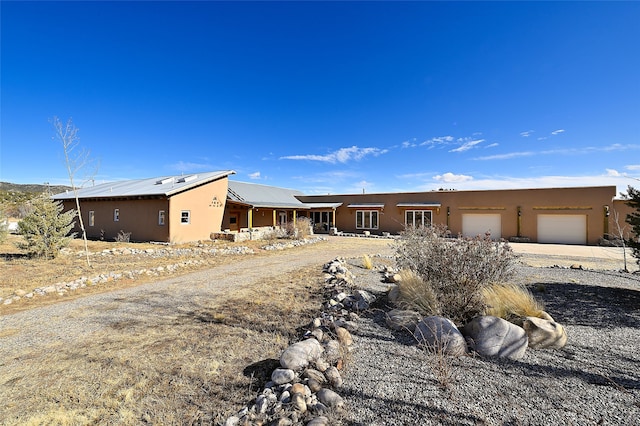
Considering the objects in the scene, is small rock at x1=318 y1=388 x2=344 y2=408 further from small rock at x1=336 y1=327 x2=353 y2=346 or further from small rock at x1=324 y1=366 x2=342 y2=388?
small rock at x1=336 y1=327 x2=353 y2=346

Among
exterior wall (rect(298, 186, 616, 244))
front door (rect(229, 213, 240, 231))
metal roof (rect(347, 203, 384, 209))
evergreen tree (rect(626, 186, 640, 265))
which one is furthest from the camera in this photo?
metal roof (rect(347, 203, 384, 209))

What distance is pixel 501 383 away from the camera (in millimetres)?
2943

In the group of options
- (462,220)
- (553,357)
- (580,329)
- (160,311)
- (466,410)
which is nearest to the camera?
(466,410)

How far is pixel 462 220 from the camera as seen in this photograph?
22156mm

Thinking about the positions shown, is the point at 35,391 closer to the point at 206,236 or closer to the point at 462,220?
the point at 206,236

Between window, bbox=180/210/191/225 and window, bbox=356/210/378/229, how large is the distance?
551 inches

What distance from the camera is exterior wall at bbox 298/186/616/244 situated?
18.6m

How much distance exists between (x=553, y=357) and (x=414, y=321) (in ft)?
5.38

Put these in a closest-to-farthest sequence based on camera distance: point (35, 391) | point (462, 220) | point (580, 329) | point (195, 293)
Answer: point (35, 391), point (580, 329), point (195, 293), point (462, 220)

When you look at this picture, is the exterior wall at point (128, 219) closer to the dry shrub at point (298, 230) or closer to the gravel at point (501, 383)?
the dry shrub at point (298, 230)

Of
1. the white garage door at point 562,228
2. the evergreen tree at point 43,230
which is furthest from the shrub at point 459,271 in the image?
the white garage door at point 562,228

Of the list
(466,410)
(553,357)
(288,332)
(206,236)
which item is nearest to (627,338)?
(553,357)

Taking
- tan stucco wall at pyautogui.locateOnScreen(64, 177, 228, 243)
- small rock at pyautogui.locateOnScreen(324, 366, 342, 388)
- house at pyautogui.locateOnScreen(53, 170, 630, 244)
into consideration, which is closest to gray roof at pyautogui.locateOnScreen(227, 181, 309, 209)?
house at pyautogui.locateOnScreen(53, 170, 630, 244)

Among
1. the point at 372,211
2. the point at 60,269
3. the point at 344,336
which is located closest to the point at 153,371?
the point at 344,336
